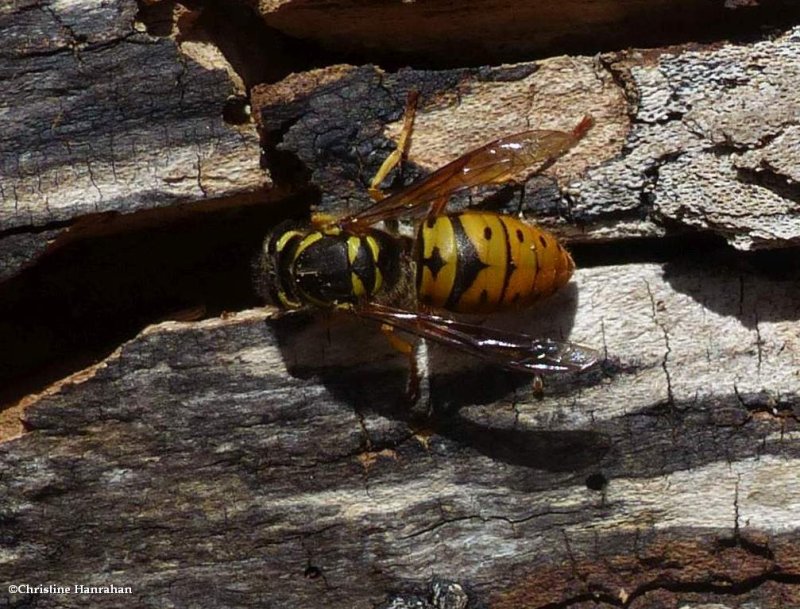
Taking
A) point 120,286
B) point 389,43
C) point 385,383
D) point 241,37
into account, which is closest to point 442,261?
point 385,383

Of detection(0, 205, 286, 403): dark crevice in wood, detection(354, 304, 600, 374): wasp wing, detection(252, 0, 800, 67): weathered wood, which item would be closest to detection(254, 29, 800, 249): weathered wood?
detection(252, 0, 800, 67): weathered wood

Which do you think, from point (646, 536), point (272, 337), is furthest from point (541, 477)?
point (272, 337)

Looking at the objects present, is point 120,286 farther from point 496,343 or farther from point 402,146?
point 496,343

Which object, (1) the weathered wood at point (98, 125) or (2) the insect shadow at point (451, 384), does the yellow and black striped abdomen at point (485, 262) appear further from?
(1) the weathered wood at point (98, 125)

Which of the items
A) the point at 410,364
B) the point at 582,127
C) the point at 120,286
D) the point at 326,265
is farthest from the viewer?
the point at 120,286

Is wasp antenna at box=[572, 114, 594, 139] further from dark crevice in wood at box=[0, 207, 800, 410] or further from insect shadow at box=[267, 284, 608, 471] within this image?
dark crevice in wood at box=[0, 207, 800, 410]

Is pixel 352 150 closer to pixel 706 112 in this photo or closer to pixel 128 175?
pixel 128 175
